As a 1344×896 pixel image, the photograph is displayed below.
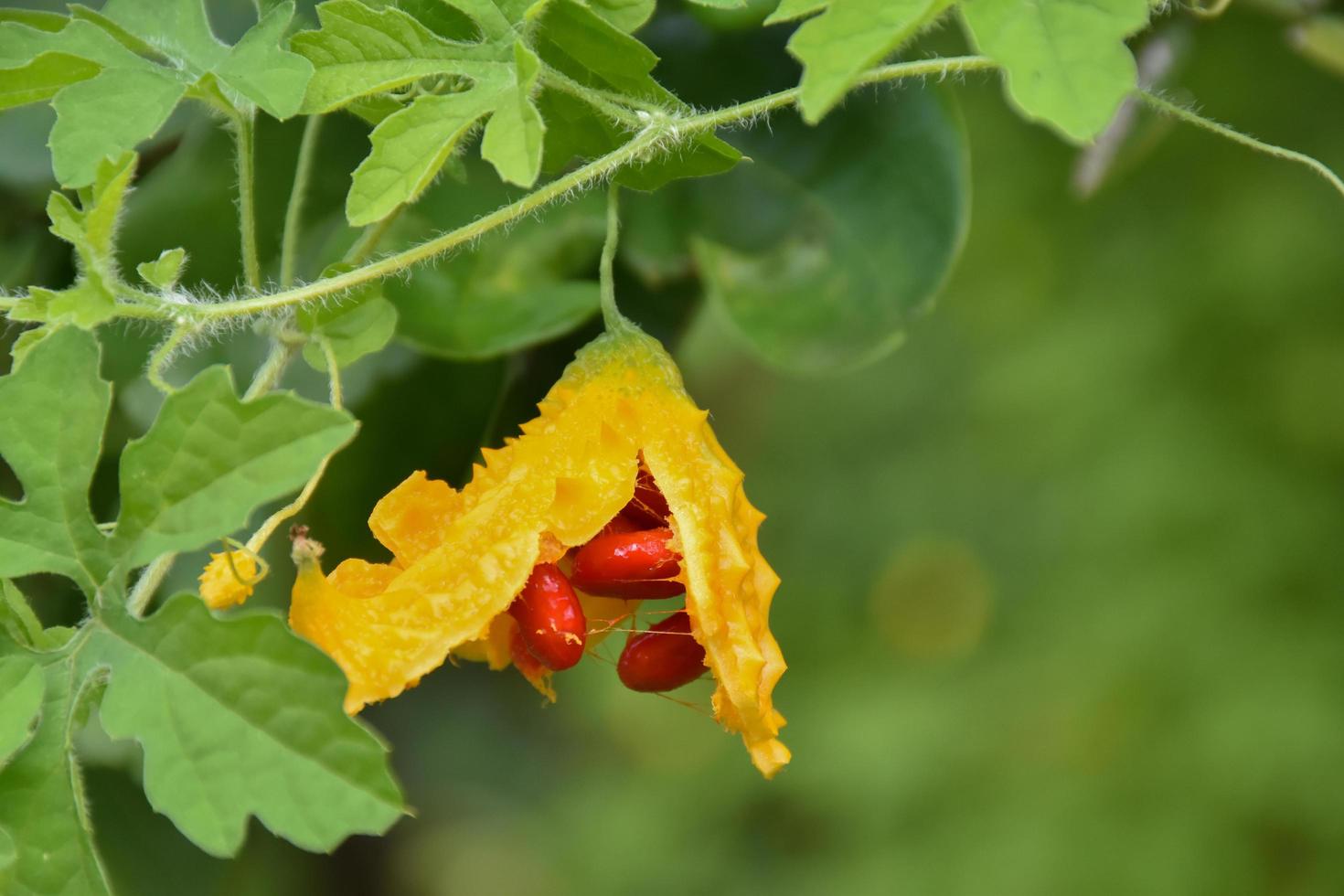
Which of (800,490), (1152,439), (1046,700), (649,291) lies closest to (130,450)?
(649,291)

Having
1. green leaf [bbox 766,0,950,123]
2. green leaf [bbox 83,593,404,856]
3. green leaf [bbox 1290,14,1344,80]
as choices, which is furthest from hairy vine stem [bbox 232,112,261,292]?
green leaf [bbox 1290,14,1344,80]

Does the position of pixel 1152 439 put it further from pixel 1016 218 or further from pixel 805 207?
pixel 805 207

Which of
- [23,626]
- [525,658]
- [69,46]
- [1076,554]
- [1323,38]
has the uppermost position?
[69,46]

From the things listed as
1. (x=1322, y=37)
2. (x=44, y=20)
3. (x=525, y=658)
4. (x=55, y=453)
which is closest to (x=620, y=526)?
(x=525, y=658)

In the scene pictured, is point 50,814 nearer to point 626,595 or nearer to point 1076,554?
point 626,595

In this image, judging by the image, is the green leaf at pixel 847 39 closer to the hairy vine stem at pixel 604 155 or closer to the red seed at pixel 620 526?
the hairy vine stem at pixel 604 155

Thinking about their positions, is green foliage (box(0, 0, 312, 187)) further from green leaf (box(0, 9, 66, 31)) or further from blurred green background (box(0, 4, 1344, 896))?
blurred green background (box(0, 4, 1344, 896))
